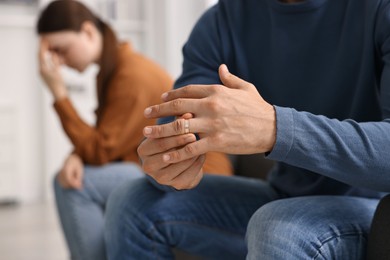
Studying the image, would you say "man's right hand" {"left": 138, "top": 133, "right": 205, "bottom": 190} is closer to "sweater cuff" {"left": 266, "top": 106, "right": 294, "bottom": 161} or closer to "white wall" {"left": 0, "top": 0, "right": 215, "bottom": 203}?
"sweater cuff" {"left": 266, "top": 106, "right": 294, "bottom": 161}

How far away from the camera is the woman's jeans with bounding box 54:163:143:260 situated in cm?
170

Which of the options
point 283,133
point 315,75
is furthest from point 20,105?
point 283,133

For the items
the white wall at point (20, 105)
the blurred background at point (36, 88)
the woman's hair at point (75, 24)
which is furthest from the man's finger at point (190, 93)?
the white wall at point (20, 105)

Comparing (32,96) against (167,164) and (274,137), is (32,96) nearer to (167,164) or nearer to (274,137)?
(167,164)

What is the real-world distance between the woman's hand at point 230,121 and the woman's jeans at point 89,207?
89 cm

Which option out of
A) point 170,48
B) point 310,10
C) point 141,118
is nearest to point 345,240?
point 310,10

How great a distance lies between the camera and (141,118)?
6.00 feet

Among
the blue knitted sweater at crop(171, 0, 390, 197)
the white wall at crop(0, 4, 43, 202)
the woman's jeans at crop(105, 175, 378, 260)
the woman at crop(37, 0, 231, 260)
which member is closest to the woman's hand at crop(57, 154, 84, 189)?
the woman at crop(37, 0, 231, 260)

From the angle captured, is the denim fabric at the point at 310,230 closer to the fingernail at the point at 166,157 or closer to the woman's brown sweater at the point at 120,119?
the fingernail at the point at 166,157

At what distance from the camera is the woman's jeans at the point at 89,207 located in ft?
5.56

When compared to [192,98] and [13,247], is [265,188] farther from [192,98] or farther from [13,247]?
[13,247]

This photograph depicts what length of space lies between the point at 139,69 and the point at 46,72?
0.39m

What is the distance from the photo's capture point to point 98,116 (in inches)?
75.8

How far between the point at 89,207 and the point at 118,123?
29cm
